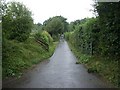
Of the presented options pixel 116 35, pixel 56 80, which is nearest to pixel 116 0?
pixel 116 35

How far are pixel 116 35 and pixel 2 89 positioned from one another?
597 centimetres

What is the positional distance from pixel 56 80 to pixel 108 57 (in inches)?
154

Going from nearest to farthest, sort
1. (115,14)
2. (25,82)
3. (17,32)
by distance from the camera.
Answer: (25,82) → (115,14) → (17,32)

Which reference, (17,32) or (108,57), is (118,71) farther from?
(17,32)

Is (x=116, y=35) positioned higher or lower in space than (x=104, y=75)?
higher

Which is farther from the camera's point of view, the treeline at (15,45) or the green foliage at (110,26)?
the treeline at (15,45)

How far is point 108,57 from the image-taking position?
12977 mm

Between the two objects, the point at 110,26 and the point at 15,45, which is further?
the point at 15,45

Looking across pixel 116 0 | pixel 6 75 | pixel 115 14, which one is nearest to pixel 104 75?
pixel 115 14

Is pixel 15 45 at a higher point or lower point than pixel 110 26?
lower

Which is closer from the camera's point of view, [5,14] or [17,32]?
[5,14]

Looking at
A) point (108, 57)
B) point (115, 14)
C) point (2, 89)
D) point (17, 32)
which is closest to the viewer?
point (2, 89)

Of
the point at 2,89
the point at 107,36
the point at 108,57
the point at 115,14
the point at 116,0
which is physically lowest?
the point at 2,89

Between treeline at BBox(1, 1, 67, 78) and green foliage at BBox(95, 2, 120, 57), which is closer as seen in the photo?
green foliage at BBox(95, 2, 120, 57)
